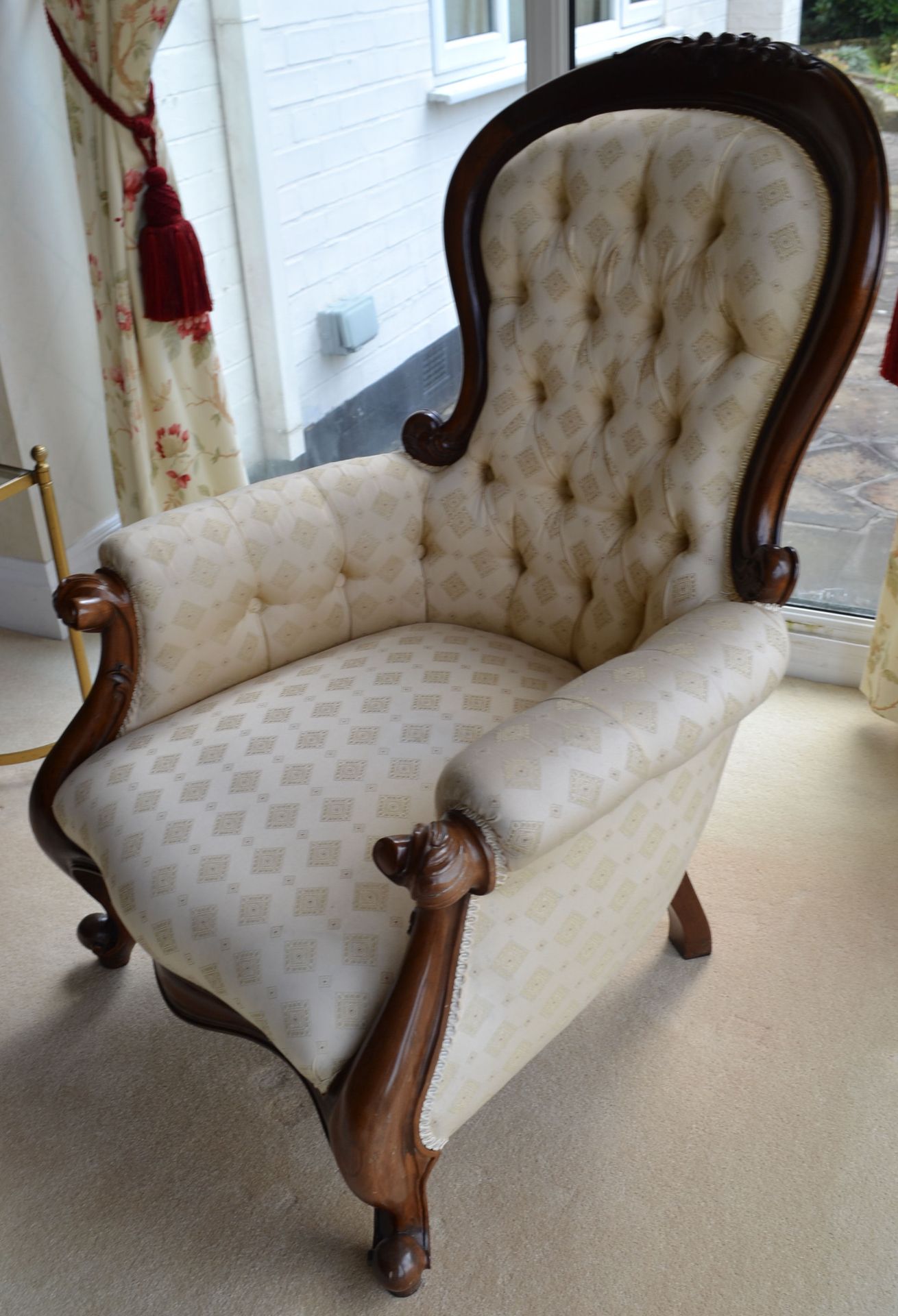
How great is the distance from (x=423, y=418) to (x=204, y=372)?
0.81 meters

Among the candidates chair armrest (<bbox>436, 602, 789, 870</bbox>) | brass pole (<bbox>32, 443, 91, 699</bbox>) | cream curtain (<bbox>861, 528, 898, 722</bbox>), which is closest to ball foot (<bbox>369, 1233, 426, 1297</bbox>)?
chair armrest (<bbox>436, 602, 789, 870</bbox>)

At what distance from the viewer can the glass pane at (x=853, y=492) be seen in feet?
6.28

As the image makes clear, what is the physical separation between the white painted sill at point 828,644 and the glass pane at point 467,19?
53.9 inches

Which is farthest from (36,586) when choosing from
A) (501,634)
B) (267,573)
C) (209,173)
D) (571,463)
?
(571,463)

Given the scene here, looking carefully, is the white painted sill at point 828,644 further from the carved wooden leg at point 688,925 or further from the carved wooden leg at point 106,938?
the carved wooden leg at point 106,938

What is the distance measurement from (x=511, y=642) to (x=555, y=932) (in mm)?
478

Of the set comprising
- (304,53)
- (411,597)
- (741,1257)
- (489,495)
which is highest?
(304,53)

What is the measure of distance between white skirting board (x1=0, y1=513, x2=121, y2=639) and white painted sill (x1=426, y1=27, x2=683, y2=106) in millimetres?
1203

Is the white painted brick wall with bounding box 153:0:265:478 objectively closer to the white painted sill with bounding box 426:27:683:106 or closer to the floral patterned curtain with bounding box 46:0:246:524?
the floral patterned curtain with bounding box 46:0:246:524

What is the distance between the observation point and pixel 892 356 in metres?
1.56

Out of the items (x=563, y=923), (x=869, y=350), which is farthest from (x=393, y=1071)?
(x=869, y=350)

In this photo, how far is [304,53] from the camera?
2.46m

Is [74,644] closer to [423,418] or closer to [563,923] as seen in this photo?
[423,418]

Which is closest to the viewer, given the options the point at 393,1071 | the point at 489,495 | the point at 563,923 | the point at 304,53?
the point at 393,1071
